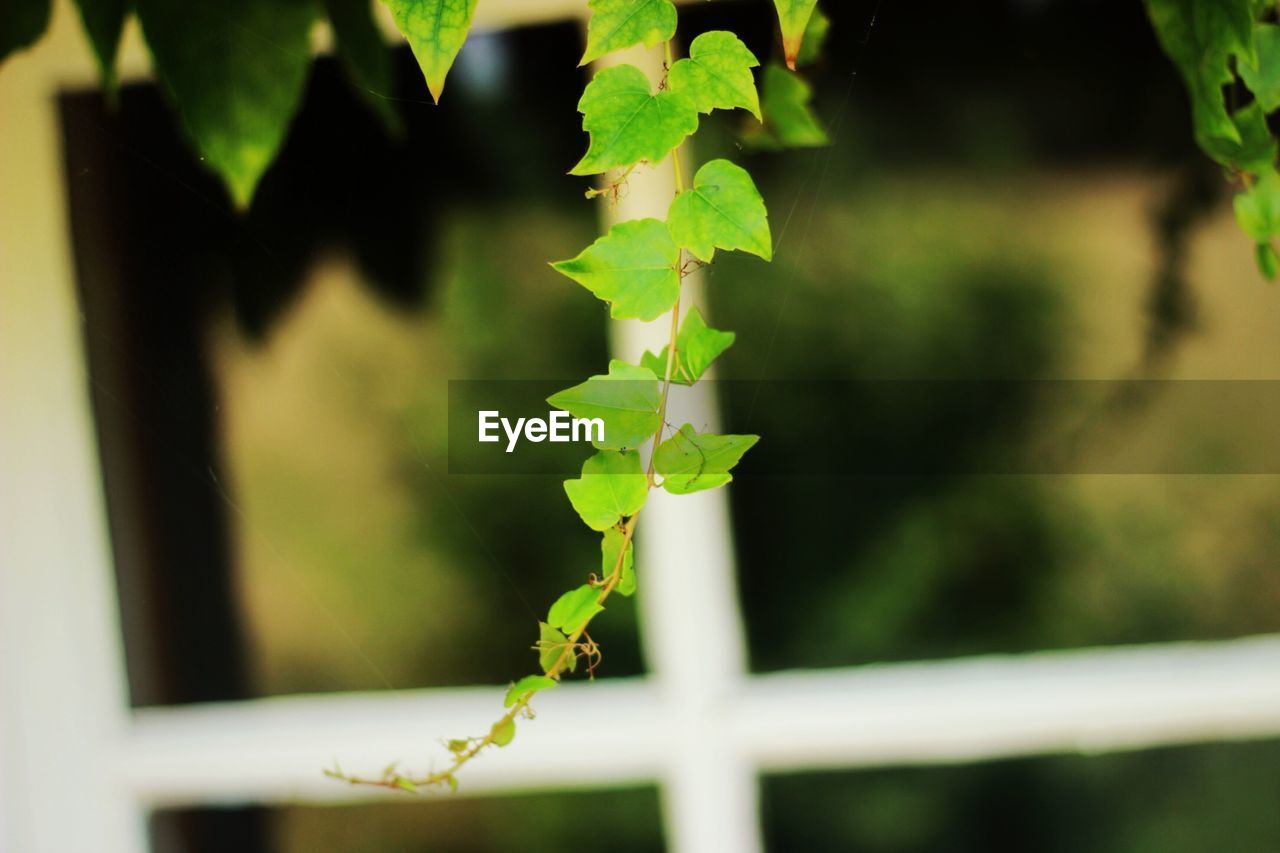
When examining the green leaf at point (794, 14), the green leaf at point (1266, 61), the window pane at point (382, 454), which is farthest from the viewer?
the window pane at point (382, 454)

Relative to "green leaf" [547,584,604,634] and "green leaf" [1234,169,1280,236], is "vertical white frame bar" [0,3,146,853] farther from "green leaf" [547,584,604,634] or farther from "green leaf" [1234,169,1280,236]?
"green leaf" [1234,169,1280,236]

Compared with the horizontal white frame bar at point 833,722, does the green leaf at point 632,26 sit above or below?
above

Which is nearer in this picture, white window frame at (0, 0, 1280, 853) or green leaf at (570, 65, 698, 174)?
green leaf at (570, 65, 698, 174)

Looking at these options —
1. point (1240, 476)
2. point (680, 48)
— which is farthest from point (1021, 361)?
point (680, 48)

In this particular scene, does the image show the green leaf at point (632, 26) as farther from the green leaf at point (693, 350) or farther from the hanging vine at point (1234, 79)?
the hanging vine at point (1234, 79)

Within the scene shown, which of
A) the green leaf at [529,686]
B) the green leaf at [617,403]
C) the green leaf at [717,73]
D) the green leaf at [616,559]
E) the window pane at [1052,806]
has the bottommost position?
the window pane at [1052,806]

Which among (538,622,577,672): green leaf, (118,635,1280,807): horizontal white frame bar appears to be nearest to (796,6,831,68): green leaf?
(538,622,577,672): green leaf
